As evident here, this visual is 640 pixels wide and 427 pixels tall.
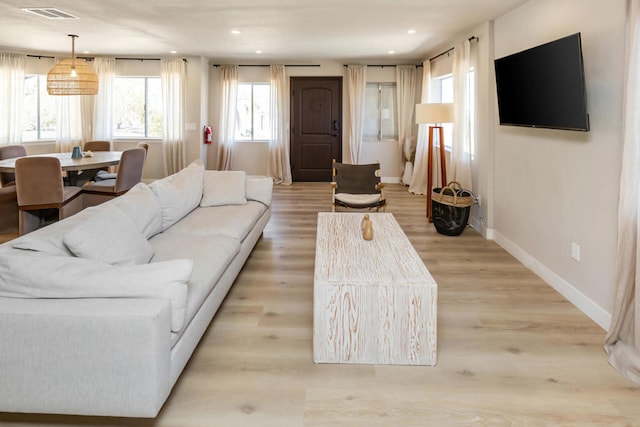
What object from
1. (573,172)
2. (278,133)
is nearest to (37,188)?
(573,172)

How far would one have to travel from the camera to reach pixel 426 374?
2.53 metres

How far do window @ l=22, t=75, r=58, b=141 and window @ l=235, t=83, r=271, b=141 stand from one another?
3.42 metres

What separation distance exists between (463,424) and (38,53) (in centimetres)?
953

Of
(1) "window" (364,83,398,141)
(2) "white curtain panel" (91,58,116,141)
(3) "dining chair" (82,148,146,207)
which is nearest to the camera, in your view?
(3) "dining chair" (82,148,146,207)

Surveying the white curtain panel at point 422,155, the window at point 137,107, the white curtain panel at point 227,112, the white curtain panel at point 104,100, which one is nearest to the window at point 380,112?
the white curtain panel at point 422,155

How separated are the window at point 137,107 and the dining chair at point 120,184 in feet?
12.3

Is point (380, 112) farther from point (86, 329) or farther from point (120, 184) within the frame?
point (86, 329)

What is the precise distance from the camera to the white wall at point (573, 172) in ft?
10.2

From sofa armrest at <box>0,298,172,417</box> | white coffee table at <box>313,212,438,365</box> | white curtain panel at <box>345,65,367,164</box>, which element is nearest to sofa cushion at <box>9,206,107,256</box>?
sofa armrest at <box>0,298,172,417</box>

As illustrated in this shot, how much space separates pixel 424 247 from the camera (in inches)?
202

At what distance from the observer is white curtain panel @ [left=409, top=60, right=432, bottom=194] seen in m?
8.56

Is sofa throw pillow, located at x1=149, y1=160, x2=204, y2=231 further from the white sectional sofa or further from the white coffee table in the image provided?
the white coffee table

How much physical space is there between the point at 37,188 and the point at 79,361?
3.97 meters

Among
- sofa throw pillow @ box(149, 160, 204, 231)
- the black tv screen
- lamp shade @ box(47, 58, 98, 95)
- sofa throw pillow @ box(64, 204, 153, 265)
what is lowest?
sofa throw pillow @ box(64, 204, 153, 265)
